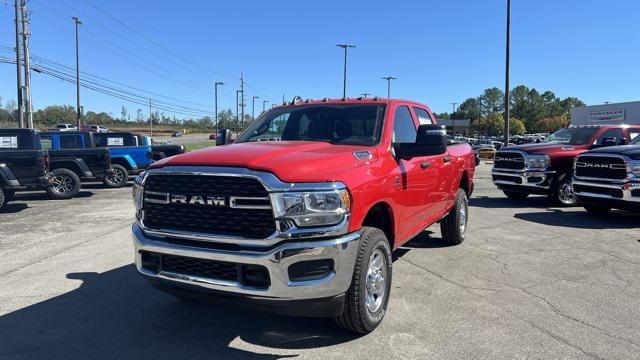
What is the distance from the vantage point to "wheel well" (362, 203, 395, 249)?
13.4 feet

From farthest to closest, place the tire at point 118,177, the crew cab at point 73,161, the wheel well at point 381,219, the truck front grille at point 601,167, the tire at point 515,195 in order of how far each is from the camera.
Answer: the tire at point 118,177, the crew cab at point 73,161, the tire at point 515,195, the truck front grille at point 601,167, the wheel well at point 381,219

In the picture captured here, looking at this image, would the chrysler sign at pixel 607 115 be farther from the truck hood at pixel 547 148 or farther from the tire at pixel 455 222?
the tire at pixel 455 222

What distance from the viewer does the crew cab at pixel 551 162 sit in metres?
11.0

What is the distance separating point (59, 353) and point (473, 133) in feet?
429

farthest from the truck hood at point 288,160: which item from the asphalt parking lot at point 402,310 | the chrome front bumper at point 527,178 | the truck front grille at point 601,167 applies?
the chrome front bumper at point 527,178

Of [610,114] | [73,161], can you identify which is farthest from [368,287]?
[610,114]

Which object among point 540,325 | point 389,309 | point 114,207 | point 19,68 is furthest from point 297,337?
point 19,68

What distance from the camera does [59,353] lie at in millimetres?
3562

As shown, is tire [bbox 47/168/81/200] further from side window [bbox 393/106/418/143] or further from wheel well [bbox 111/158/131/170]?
side window [bbox 393/106/418/143]

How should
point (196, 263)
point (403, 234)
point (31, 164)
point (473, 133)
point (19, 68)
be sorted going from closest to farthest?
1. point (196, 263)
2. point (403, 234)
3. point (31, 164)
4. point (19, 68)
5. point (473, 133)

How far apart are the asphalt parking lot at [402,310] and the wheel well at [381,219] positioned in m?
0.74

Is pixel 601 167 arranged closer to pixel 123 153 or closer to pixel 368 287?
pixel 368 287

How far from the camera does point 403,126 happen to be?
5.13m

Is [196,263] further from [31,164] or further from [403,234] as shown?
[31,164]
